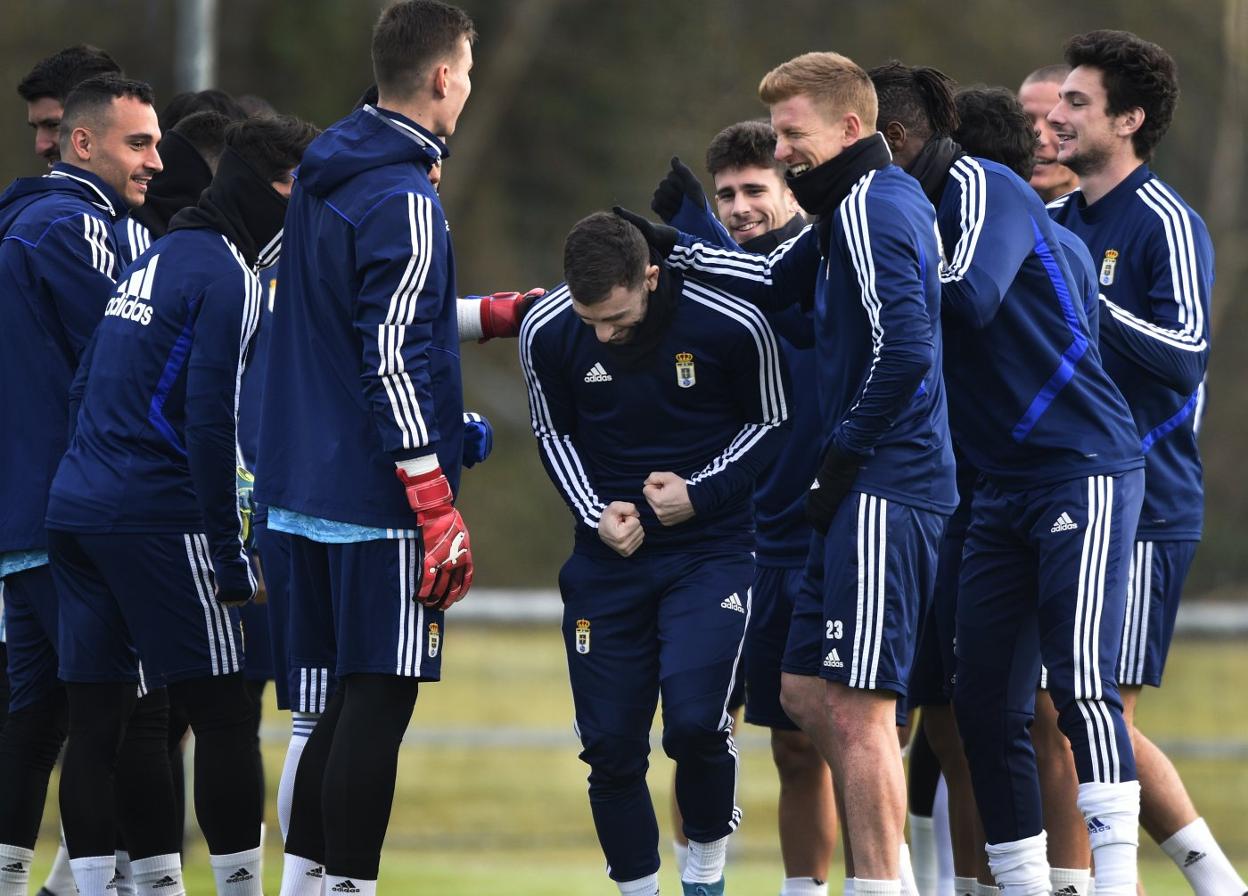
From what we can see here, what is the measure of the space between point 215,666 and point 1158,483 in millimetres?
2843

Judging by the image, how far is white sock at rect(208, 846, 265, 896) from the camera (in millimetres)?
5230

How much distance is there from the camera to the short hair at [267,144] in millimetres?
5367

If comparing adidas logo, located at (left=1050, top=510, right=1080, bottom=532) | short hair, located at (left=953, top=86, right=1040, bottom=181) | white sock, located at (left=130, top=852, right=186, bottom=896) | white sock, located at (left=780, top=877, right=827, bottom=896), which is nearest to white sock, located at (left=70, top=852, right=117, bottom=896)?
white sock, located at (left=130, top=852, right=186, bottom=896)

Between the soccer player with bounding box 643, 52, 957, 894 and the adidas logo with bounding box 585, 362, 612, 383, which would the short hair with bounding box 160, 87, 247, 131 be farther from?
the soccer player with bounding box 643, 52, 957, 894

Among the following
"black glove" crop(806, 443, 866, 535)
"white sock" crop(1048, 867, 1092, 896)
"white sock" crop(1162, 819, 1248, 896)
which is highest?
"black glove" crop(806, 443, 866, 535)

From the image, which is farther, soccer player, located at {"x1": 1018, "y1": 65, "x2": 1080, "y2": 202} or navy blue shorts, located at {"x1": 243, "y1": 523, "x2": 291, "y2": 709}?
soccer player, located at {"x1": 1018, "y1": 65, "x2": 1080, "y2": 202}

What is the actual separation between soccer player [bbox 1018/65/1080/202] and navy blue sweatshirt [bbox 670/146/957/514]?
181cm

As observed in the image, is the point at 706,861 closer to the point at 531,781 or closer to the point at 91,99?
the point at 91,99

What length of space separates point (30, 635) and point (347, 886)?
4.99ft

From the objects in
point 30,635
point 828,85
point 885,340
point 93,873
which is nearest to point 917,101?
point 828,85

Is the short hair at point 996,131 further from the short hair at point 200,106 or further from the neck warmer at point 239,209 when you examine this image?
the short hair at point 200,106

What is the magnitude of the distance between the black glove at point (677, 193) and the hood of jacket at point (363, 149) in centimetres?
100

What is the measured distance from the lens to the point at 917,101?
527 centimetres

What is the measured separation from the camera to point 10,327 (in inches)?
220
